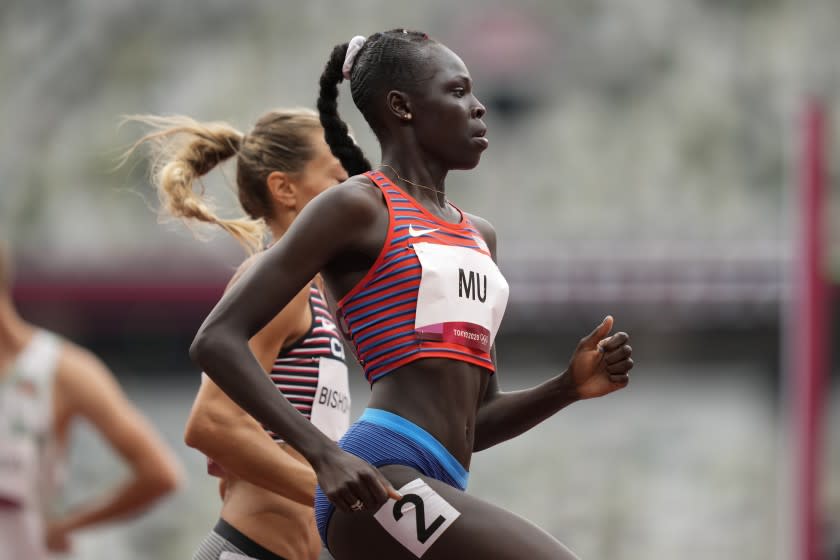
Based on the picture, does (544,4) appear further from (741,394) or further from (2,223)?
(2,223)

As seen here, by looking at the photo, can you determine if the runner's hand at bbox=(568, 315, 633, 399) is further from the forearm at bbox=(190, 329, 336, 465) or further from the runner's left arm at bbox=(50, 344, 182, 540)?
the runner's left arm at bbox=(50, 344, 182, 540)

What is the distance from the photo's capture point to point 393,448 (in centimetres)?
265

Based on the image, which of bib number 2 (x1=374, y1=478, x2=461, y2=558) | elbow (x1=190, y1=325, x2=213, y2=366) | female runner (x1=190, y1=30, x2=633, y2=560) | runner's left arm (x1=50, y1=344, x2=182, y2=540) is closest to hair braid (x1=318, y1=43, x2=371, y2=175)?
female runner (x1=190, y1=30, x2=633, y2=560)

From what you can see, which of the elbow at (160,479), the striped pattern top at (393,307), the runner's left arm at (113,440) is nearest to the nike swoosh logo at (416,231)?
the striped pattern top at (393,307)

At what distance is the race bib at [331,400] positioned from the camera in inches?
138

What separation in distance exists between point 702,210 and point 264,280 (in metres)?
13.0

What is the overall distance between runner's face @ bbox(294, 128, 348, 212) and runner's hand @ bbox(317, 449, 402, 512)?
1.37 metres

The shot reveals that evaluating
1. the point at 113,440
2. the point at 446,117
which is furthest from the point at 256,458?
the point at 113,440

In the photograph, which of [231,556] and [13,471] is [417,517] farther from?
[13,471]

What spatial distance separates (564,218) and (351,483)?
1273 cm

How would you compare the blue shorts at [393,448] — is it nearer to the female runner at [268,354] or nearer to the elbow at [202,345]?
the elbow at [202,345]

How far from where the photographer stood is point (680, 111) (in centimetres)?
1581

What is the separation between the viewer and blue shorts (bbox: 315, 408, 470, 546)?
8.70 feet

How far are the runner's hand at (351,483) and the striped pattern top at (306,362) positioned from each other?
94cm
